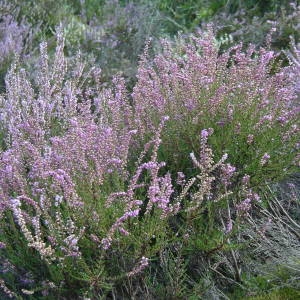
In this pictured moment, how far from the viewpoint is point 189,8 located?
686 cm

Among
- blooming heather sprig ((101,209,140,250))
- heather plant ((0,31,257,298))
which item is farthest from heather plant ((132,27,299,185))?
blooming heather sprig ((101,209,140,250))

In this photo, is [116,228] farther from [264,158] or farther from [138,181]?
[264,158]

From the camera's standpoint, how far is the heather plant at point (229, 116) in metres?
2.65

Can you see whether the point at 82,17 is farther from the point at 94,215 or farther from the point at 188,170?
the point at 94,215

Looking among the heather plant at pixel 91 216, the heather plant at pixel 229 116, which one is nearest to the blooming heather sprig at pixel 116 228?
the heather plant at pixel 91 216

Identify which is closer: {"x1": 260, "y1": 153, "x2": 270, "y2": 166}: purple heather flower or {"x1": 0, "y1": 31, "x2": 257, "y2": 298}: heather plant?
{"x1": 0, "y1": 31, "x2": 257, "y2": 298}: heather plant

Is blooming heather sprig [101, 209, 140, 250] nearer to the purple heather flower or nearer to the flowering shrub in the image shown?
the flowering shrub

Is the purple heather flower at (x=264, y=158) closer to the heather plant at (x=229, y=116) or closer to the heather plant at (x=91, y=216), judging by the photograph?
the heather plant at (x=229, y=116)

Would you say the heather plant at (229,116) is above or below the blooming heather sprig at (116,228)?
above

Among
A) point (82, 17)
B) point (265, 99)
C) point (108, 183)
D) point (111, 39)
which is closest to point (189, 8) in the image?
point (82, 17)

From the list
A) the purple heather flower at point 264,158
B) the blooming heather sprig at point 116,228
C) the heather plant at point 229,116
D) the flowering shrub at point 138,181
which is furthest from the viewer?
the heather plant at point 229,116

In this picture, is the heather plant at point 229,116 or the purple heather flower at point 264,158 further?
the heather plant at point 229,116

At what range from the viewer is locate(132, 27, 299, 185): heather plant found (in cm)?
265

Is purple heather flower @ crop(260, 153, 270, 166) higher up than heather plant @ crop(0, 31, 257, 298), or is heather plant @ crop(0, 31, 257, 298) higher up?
purple heather flower @ crop(260, 153, 270, 166)
